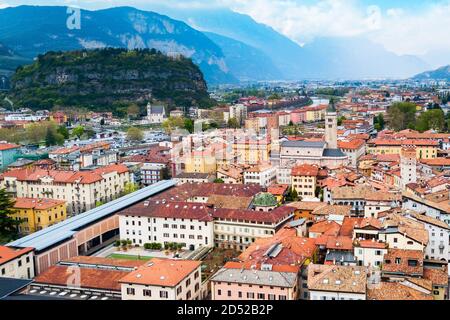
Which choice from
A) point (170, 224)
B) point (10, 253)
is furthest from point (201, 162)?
point (10, 253)

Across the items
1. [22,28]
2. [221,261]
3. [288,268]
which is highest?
[22,28]

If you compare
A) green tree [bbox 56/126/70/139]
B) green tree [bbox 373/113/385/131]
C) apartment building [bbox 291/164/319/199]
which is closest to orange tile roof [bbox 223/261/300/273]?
apartment building [bbox 291/164/319/199]

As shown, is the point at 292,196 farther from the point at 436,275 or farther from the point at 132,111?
the point at 132,111

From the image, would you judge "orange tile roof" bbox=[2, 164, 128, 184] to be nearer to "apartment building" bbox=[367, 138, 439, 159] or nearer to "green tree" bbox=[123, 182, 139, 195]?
"green tree" bbox=[123, 182, 139, 195]

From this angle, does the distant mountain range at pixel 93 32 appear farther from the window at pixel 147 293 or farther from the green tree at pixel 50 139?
the window at pixel 147 293

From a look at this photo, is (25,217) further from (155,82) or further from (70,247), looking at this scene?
(155,82)
